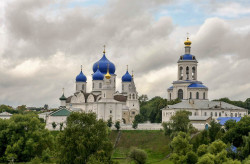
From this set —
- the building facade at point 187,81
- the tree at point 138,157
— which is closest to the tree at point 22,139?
A: the tree at point 138,157

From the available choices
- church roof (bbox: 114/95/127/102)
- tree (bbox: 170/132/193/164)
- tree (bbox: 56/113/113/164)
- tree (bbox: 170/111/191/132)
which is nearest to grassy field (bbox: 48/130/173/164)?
tree (bbox: 170/111/191/132)

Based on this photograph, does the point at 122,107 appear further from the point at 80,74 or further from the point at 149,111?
the point at 80,74

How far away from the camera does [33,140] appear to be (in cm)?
4869

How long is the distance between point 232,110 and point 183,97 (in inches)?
351

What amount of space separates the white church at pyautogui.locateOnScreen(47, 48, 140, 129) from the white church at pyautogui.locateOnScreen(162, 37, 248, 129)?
229 inches

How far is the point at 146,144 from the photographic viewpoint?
195 feet

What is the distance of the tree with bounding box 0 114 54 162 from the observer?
156 ft

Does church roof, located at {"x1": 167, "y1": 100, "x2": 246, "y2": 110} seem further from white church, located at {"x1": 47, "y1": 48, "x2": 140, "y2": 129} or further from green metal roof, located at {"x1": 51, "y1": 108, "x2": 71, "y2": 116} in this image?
green metal roof, located at {"x1": 51, "y1": 108, "x2": 71, "y2": 116}

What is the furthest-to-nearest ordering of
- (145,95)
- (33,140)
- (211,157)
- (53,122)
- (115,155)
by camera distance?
(145,95)
(53,122)
(115,155)
(33,140)
(211,157)

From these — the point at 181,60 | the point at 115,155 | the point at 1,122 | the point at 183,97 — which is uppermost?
the point at 181,60

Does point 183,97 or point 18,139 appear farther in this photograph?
point 183,97

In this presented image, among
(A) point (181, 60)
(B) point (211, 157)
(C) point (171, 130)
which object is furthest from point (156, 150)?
(A) point (181, 60)

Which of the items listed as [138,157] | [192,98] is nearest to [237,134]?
[138,157]

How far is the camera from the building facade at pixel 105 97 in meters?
71.2
